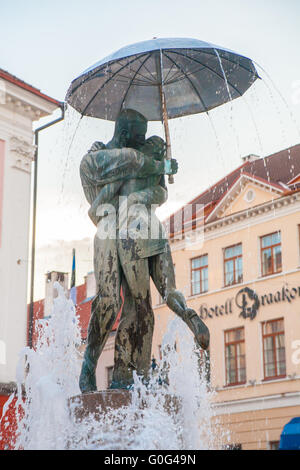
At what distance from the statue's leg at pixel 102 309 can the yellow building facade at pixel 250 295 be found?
18.9 m

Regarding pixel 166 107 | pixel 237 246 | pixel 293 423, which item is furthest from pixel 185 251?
pixel 166 107

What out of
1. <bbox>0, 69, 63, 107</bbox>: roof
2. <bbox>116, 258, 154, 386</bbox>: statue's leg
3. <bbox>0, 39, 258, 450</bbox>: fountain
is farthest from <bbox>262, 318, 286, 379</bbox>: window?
<bbox>116, 258, 154, 386</bbox>: statue's leg

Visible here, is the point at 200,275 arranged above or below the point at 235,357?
above

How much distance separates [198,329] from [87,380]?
989 millimetres

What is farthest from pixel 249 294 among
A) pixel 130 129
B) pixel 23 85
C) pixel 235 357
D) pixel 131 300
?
pixel 131 300

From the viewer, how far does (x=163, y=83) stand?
709cm

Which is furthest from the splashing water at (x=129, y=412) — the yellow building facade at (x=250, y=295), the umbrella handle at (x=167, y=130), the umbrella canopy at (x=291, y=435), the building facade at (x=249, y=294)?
the yellow building facade at (x=250, y=295)

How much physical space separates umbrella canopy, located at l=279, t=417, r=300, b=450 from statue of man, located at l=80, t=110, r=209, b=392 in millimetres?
15136

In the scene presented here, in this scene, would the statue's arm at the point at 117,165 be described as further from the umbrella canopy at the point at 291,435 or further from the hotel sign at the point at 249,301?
the hotel sign at the point at 249,301

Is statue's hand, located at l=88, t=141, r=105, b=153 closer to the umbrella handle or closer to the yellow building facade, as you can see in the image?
the umbrella handle

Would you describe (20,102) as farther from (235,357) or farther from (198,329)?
(198,329)

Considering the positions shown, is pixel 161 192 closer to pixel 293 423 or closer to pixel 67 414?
pixel 67 414

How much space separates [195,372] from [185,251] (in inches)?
919
